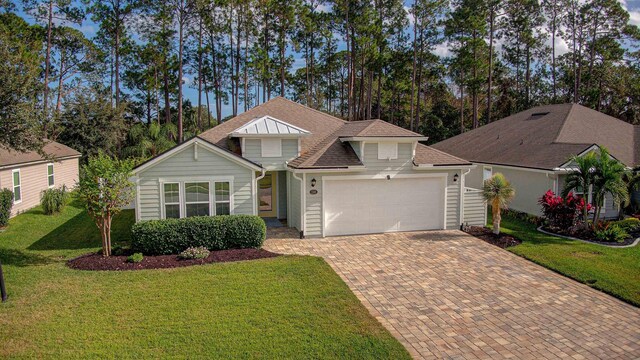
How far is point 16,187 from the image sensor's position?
17.6m

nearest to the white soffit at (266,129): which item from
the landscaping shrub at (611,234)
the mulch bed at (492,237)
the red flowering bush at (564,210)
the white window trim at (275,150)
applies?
the white window trim at (275,150)

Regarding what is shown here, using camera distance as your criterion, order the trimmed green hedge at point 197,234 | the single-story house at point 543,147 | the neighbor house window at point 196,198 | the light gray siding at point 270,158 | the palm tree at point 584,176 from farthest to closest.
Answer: the single-story house at point 543,147
the light gray siding at point 270,158
the palm tree at point 584,176
the neighbor house window at point 196,198
the trimmed green hedge at point 197,234

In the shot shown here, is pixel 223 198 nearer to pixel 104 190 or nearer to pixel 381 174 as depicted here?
pixel 104 190

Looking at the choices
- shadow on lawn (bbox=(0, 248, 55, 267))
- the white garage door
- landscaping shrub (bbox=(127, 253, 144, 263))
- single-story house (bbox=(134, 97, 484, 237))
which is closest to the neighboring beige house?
shadow on lawn (bbox=(0, 248, 55, 267))

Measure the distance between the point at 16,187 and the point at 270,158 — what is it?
1192 centimetres

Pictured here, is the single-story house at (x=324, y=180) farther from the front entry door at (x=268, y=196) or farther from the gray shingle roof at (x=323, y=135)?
the front entry door at (x=268, y=196)

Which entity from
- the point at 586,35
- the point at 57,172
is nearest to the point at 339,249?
the point at 57,172

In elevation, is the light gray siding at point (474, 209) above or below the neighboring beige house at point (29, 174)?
below

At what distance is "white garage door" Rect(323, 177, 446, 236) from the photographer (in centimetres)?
1416

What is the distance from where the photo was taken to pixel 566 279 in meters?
9.86

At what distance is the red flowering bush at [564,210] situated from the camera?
47.3ft

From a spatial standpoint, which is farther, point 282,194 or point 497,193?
point 282,194

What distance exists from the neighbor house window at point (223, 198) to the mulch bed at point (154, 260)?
64.1 inches

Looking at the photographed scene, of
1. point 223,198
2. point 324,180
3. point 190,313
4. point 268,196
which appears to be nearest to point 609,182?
point 324,180
